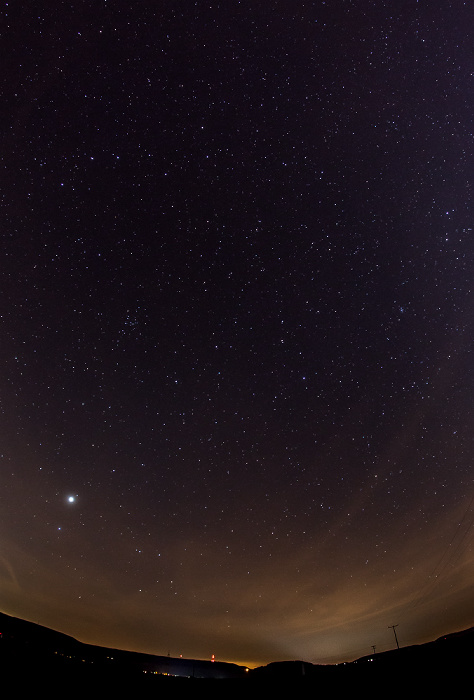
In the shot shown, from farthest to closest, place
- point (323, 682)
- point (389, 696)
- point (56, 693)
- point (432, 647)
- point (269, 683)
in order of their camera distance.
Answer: point (269, 683)
point (323, 682)
point (56, 693)
point (389, 696)
point (432, 647)

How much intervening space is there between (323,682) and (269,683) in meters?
0.81

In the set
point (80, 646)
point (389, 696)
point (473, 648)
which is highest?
point (80, 646)

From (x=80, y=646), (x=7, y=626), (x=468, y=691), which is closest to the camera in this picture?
(x=468, y=691)

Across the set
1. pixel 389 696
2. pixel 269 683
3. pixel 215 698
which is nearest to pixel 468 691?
pixel 389 696

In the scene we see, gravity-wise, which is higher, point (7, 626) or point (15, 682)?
point (7, 626)

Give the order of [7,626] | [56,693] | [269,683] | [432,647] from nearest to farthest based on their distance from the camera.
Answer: [432,647], [56,693], [269,683], [7,626]

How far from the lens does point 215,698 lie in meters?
5.51

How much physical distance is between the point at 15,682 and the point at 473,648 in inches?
181

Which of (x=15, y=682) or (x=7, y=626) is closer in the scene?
(x=15, y=682)

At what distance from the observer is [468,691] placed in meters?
3.68

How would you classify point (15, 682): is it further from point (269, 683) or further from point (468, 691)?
point (468, 691)

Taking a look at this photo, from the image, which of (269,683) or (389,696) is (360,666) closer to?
(389,696)

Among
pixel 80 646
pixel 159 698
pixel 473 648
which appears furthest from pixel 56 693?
pixel 80 646

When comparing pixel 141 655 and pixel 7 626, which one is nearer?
pixel 7 626
